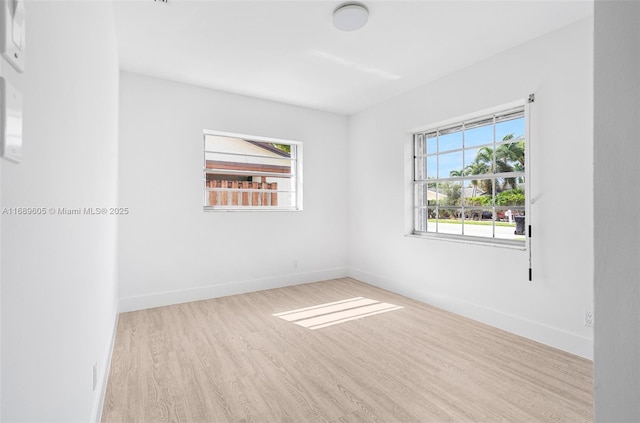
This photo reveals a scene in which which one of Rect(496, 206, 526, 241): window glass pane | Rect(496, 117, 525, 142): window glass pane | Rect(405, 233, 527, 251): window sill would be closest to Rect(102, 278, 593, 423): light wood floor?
Rect(405, 233, 527, 251): window sill

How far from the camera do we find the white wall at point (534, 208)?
2.54 m

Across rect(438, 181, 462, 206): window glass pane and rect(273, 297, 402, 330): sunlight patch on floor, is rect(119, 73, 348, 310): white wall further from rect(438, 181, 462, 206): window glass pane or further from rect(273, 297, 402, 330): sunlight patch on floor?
rect(438, 181, 462, 206): window glass pane

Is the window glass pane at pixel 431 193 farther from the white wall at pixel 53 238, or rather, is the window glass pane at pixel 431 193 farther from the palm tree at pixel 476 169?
the white wall at pixel 53 238

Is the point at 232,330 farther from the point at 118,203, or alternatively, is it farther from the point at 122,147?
the point at 122,147

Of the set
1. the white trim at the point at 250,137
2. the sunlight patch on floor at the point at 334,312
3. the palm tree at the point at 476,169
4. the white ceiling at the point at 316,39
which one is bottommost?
the sunlight patch on floor at the point at 334,312

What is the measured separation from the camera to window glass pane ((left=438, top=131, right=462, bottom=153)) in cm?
366

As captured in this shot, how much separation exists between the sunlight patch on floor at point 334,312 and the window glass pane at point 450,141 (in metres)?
1.96

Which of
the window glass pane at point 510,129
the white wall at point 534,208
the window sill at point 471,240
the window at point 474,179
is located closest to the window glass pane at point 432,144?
the window at point 474,179

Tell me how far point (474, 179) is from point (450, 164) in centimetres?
38

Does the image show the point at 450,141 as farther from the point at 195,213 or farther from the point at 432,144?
the point at 195,213

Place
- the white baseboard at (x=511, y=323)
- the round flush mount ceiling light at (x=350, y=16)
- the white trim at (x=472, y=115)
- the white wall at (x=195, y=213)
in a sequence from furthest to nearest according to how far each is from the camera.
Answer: the white wall at (x=195, y=213) → the white trim at (x=472, y=115) → the white baseboard at (x=511, y=323) → the round flush mount ceiling light at (x=350, y=16)

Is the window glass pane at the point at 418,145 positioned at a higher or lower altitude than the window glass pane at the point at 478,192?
higher

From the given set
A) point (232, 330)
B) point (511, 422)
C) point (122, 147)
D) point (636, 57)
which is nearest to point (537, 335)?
point (511, 422)

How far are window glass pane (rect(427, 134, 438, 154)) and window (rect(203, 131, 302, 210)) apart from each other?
1845 millimetres
